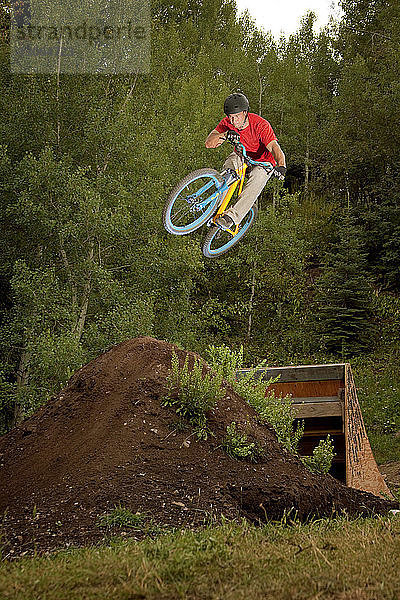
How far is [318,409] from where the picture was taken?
7246 mm

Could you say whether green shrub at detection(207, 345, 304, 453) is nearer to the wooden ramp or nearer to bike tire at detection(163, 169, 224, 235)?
the wooden ramp

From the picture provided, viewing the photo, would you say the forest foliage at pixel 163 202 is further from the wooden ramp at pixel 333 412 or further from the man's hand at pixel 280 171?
the man's hand at pixel 280 171

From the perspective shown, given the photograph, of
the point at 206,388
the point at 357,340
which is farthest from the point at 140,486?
the point at 357,340

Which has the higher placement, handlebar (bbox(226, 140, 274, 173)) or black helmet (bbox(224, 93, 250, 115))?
black helmet (bbox(224, 93, 250, 115))

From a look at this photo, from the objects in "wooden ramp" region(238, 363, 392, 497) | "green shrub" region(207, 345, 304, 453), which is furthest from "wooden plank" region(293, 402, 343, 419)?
"green shrub" region(207, 345, 304, 453)

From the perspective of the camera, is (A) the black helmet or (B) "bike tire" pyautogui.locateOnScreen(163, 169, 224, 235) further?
(A) the black helmet

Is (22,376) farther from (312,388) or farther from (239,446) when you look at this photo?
(239,446)

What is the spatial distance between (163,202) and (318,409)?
679cm

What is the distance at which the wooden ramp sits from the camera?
260 inches

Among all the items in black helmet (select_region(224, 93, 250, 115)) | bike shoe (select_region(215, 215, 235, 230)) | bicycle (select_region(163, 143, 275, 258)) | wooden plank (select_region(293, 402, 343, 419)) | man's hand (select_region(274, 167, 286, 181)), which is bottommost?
wooden plank (select_region(293, 402, 343, 419))

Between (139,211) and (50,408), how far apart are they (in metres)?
7.49

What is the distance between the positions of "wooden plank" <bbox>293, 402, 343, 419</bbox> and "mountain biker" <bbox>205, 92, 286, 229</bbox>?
210 centimetres

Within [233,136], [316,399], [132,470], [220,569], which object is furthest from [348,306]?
[220,569]

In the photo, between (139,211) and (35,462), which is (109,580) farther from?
(139,211)
